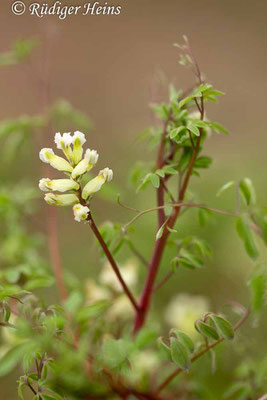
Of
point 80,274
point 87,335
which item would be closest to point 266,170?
point 80,274

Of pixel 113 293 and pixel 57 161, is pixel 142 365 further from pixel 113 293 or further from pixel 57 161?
pixel 57 161

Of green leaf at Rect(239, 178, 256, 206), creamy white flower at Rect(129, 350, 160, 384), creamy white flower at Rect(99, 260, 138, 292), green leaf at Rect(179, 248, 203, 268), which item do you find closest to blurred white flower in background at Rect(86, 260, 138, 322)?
creamy white flower at Rect(99, 260, 138, 292)

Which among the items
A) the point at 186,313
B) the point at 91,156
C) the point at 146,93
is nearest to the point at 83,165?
the point at 91,156

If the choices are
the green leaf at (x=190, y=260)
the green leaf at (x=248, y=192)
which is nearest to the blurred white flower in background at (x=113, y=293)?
the green leaf at (x=190, y=260)

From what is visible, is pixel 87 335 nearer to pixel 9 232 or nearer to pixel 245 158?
pixel 9 232

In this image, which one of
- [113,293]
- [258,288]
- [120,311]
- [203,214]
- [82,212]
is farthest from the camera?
[113,293]

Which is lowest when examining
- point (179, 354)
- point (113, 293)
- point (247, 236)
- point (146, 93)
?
point (179, 354)

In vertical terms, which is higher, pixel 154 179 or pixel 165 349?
pixel 154 179
